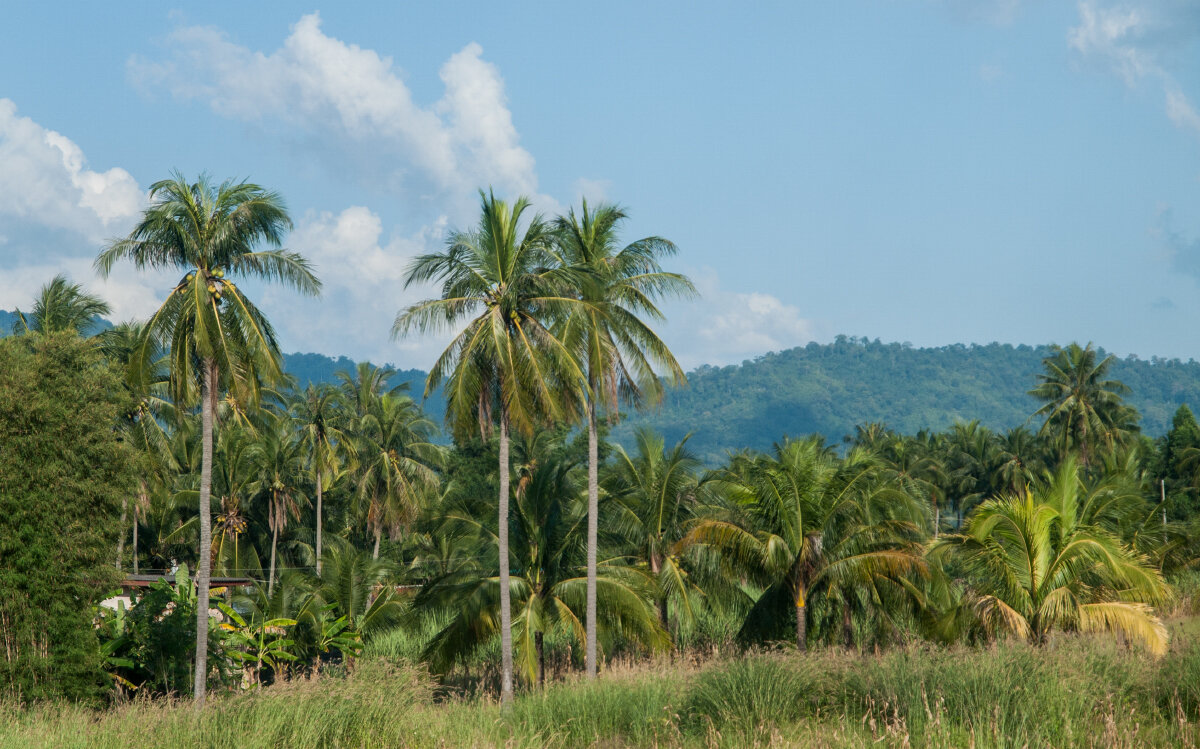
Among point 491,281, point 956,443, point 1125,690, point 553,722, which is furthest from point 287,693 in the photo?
point 956,443

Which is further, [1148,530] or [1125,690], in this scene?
[1148,530]

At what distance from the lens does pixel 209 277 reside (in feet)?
Answer: 73.3

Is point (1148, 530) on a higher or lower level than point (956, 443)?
lower

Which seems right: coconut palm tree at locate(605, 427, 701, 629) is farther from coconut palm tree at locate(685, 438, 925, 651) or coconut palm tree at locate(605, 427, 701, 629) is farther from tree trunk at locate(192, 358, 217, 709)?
tree trunk at locate(192, 358, 217, 709)

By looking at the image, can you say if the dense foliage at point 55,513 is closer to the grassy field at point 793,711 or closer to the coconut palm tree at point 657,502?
the grassy field at point 793,711

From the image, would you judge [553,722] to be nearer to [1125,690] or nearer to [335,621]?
[1125,690]

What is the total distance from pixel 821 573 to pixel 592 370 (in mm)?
6854

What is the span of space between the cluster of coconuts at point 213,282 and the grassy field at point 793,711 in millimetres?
10647

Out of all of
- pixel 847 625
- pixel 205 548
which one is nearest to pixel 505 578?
pixel 205 548

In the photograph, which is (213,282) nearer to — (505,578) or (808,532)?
(505,578)

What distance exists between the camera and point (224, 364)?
22.5 metres

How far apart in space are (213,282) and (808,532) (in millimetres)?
14345

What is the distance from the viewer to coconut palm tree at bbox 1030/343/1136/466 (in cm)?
6125

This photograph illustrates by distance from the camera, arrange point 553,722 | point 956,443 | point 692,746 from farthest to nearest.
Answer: point 956,443, point 553,722, point 692,746
